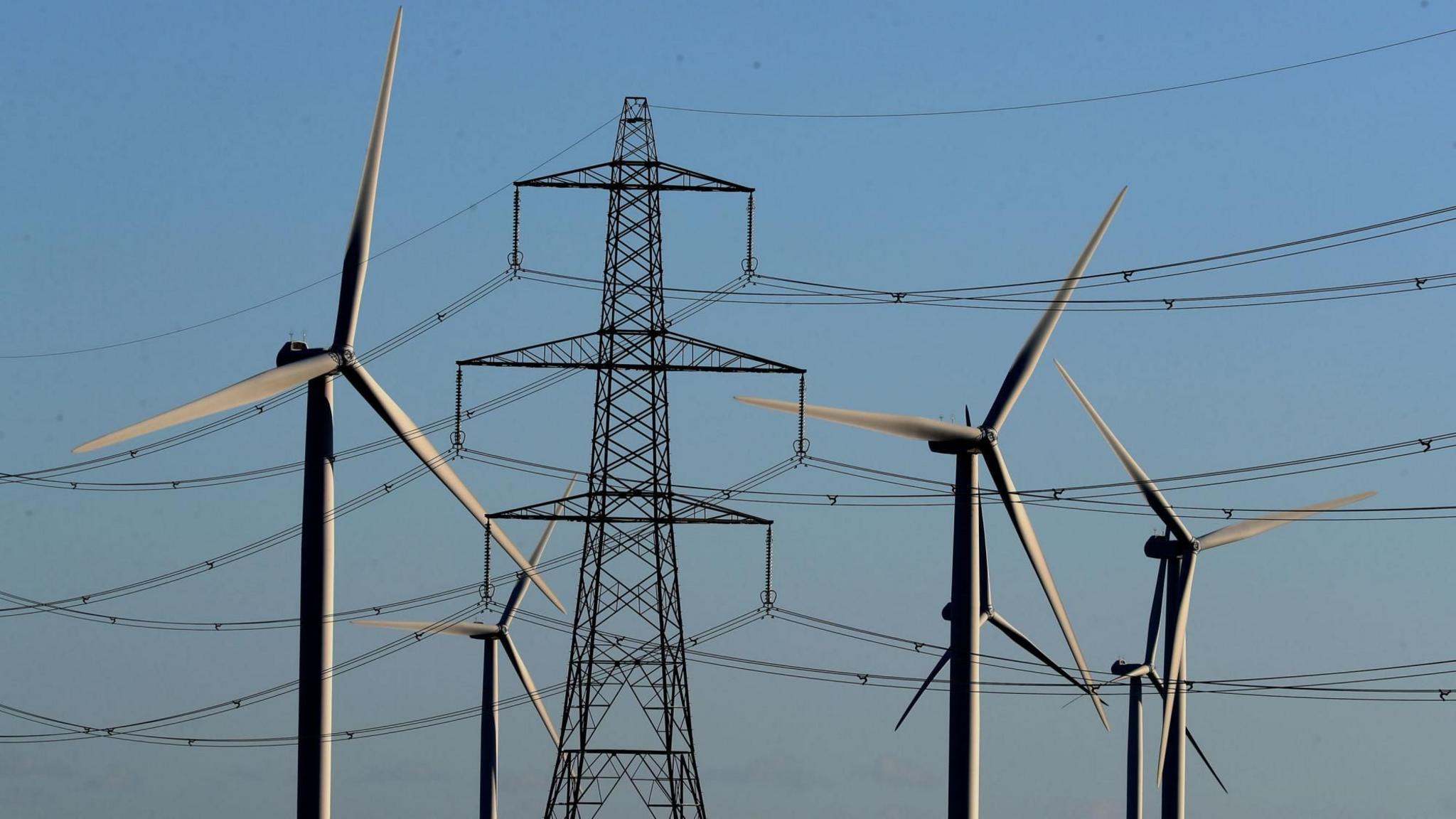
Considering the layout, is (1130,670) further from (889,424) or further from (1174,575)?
(889,424)

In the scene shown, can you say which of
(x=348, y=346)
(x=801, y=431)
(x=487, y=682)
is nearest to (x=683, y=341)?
(x=801, y=431)

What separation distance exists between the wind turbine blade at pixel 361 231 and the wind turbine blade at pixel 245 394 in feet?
5.02

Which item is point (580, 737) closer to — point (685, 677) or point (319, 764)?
point (685, 677)

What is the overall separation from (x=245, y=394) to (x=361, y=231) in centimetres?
759

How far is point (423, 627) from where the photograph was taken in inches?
4203

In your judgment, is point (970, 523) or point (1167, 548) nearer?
point (970, 523)

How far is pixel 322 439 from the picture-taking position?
267 feet

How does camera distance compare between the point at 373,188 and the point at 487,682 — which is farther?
the point at 487,682

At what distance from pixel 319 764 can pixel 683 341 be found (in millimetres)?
17106

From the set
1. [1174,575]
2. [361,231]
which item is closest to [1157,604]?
[1174,575]

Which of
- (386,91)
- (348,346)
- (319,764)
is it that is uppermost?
(386,91)

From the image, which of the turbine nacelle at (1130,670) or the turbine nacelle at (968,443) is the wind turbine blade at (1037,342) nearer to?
the turbine nacelle at (968,443)

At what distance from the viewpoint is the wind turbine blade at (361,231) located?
8444 cm

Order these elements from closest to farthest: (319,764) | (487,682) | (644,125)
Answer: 1. (319,764)
2. (644,125)
3. (487,682)
